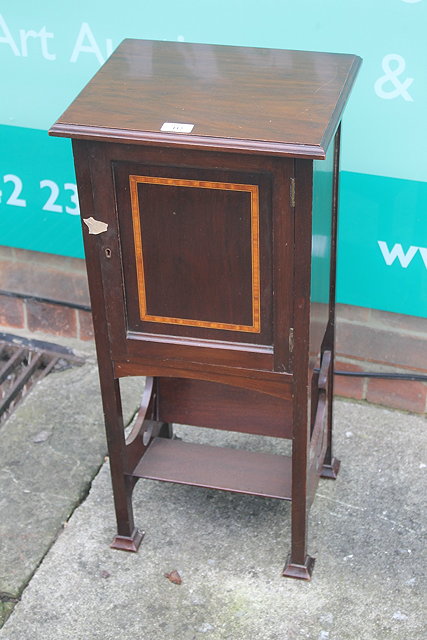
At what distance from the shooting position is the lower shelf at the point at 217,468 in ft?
8.90

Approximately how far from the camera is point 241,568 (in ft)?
8.87

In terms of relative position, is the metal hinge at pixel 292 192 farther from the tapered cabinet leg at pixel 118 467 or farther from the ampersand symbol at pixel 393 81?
the ampersand symbol at pixel 393 81

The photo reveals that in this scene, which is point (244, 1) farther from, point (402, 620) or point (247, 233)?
point (402, 620)

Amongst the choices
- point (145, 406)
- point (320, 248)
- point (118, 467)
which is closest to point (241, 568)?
point (118, 467)

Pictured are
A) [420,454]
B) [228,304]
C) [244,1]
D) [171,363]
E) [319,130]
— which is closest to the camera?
[319,130]

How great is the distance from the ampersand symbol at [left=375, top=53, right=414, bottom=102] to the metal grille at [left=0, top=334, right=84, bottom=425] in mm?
1613

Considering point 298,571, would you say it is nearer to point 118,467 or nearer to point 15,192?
point 118,467

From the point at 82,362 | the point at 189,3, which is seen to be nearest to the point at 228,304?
the point at 189,3

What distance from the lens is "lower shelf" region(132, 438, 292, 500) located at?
2713 mm

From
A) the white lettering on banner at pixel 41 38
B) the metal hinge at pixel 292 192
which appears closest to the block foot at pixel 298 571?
the metal hinge at pixel 292 192

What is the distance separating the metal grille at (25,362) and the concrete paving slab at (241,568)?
666 millimetres

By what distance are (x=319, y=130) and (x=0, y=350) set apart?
2.10 m

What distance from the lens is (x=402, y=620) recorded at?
253 cm

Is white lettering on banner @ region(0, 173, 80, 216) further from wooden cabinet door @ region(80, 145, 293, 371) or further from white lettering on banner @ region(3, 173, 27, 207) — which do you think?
wooden cabinet door @ region(80, 145, 293, 371)
